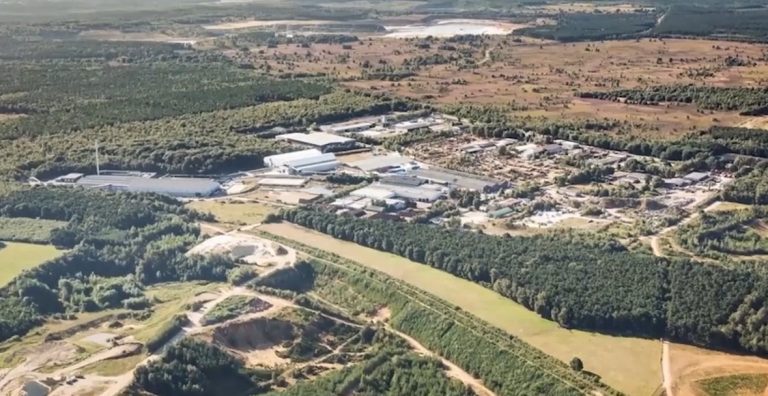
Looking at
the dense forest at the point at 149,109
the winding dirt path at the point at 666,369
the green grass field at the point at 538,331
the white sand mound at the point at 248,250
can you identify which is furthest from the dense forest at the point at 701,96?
the winding dirt path at the point at 666,369

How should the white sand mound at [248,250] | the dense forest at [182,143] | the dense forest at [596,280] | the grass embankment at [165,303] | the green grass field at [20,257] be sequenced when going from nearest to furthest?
1. the dense forest at [596,280]
2. the grass embankment at [165,303]
3. the green grass field at [20,257]
4. the white sand mound at [248,250]
5. the dense forest at [182,143]

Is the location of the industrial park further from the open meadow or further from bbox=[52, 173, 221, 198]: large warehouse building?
the open meadow

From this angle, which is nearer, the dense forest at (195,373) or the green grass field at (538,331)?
the dense forest at (195,373)

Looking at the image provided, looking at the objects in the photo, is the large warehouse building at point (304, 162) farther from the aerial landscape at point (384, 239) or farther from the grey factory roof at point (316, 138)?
the grey factory roof at point (316, 138)

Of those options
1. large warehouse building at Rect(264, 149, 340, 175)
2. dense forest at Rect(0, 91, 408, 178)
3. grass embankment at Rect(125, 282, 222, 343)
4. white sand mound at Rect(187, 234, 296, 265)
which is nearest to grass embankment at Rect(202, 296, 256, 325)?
grass embankment at Rect(125, 282, 222, 343)

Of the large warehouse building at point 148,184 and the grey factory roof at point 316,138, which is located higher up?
the grey factory roof at point 316,138

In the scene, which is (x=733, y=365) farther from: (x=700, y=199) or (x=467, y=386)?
(x=700, y=199)

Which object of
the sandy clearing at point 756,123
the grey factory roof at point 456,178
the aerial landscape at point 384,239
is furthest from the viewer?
the sandy clearing at point 756,123
